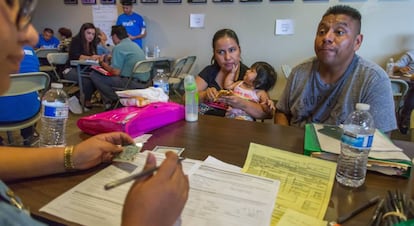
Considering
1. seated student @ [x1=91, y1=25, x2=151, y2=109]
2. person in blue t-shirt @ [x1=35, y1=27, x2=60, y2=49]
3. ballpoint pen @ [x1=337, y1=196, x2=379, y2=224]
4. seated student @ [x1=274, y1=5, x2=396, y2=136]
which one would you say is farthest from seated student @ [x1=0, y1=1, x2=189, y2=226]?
person in blue t-shirt @ [x1=35, y1=27, x2=60, y2=49]

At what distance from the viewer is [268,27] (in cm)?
439

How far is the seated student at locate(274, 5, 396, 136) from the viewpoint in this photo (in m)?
1.41

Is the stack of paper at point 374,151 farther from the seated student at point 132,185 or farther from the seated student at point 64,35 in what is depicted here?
the seated student at point 64,35

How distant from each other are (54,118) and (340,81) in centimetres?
126

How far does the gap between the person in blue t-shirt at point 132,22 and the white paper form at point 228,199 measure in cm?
461

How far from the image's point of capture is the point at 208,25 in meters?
4.73

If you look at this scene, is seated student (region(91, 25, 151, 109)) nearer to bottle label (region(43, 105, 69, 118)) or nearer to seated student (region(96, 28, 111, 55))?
seated student (region(96, 28, 111, 55))

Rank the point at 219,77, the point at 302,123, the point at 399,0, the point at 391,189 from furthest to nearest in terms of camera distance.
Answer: the point at 399,0
the point at 219,77
the point at 302,123
the point at 391,189

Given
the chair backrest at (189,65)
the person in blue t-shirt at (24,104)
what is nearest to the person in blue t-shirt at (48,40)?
the chair backrest at (189,65)

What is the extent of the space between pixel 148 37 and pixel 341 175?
480cm

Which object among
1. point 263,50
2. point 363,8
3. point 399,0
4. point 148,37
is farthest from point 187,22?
point 399,0

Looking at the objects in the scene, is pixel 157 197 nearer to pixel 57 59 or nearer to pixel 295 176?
pixel 295 176

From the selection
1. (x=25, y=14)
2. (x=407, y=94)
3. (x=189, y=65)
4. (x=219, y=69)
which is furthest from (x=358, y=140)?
(x=189, y=65)

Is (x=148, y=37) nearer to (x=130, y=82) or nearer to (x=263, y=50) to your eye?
(x=130, y=82)
